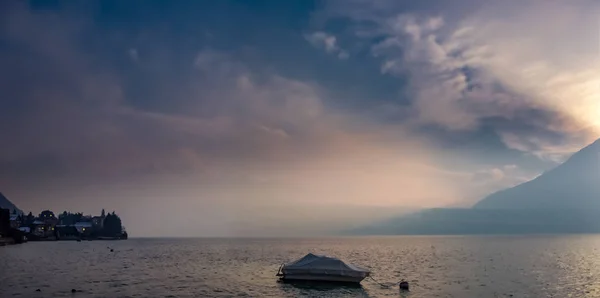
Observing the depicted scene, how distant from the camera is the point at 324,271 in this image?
72062mm

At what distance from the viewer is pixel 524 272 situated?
9725cm

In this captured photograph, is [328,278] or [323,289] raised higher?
[328,278]

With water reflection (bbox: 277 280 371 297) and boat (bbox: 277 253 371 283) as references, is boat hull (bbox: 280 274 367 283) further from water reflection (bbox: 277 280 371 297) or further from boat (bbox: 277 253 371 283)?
→ water reflection (bbox: 277 280 371 297)

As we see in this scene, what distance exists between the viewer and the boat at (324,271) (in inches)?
2817

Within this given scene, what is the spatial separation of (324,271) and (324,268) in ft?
1.60

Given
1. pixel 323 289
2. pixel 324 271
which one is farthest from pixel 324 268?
pixel 323 289

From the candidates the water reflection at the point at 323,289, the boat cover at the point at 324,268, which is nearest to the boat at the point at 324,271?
the boat cover at the point at 324,268

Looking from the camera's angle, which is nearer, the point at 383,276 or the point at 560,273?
the point at 383,276

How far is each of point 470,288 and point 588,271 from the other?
46.6 metres

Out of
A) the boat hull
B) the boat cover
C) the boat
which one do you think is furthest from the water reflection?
the boat cover

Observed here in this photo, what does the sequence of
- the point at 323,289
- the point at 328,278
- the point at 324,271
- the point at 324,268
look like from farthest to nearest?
the point at 324,268 < the point at 328,278 < the point at 324,271 < the point at 323,289

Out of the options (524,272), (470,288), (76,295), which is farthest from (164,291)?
(524,272)

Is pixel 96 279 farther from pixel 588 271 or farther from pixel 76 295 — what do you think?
pixel 588 271

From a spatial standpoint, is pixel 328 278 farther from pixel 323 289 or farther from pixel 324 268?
pixel 323 289
